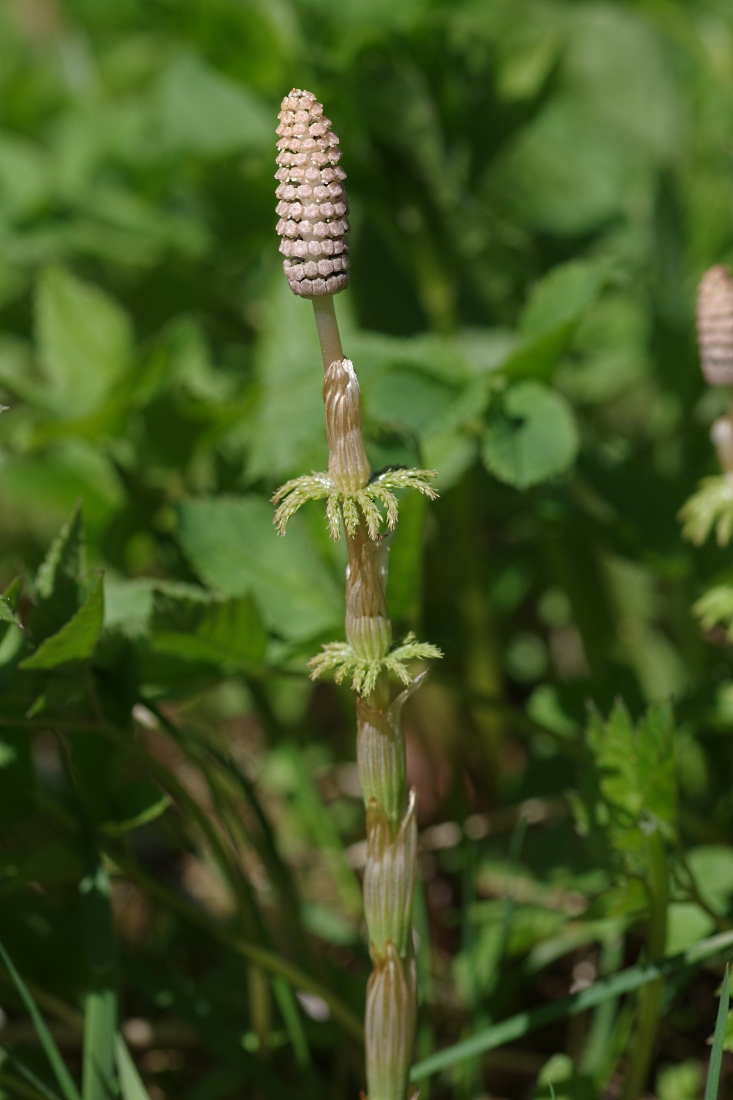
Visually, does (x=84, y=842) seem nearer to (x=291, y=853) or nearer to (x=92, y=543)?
(x=92, y=543)

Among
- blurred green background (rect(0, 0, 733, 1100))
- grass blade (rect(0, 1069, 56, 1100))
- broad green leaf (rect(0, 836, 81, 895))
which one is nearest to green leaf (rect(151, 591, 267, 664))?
blurred green background (rect(0, 0, 733, 1100))

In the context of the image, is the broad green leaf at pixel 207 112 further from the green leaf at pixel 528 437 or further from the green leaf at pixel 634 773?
the green leaf at pixel 634 773

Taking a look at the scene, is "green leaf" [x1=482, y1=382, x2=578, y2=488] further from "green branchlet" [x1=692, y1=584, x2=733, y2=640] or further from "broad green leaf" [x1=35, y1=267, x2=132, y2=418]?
"broad green leaf" [x1=35, y1=267, x2=132, y2=418]

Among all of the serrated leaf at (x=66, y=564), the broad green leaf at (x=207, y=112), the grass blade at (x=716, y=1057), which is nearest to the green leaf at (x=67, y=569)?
the serrated leaf at (x=66, y=564)

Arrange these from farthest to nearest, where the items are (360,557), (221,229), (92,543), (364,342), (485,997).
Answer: (221,229), (92,543), (364,342), (485,997), (360,557)

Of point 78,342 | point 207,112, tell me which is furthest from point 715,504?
point 207,112

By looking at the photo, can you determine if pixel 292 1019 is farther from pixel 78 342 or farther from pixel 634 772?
pixel 78 342

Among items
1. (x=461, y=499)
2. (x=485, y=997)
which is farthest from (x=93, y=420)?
(x=485, y=997)
